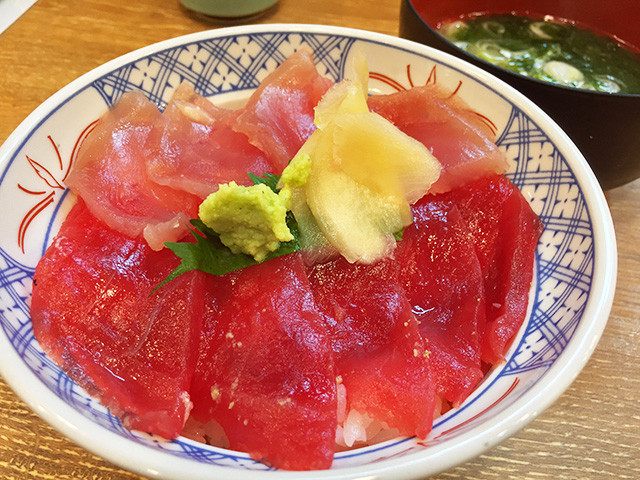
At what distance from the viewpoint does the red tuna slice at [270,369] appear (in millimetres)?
1037

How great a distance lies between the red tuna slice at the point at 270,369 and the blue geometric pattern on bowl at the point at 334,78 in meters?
0.07

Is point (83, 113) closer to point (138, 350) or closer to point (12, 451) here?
point (138, 350)

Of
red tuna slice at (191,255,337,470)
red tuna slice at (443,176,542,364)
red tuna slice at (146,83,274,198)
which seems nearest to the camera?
red tuna slice at (191,255,337,470)

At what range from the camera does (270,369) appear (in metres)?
1.10

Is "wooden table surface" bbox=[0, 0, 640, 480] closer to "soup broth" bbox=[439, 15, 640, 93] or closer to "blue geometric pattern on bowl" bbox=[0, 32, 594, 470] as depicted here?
"blue geometric pattern on bowl" bbox=[0, 32, 594, 470]

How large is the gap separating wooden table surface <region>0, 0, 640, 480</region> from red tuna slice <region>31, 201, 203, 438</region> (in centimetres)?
36

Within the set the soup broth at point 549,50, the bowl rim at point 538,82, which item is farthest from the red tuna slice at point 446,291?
the soup broth at point 549,50

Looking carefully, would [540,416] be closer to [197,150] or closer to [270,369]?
[270,369]

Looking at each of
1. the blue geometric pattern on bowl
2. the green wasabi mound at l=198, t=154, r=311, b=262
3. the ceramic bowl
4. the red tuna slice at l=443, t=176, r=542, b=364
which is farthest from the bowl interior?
the green wasabi mound at l=198, t=154, r=311, b=262

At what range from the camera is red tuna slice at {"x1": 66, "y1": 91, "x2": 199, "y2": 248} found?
1.31 meters

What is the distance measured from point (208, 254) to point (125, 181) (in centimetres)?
43

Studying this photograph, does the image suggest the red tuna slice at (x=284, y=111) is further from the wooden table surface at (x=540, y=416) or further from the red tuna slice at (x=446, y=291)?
the wooden table surface at (x=540, y=416)

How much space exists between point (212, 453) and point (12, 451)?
68 cm

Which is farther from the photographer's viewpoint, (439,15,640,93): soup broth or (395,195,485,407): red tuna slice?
(439,15,640,93): soup broth
